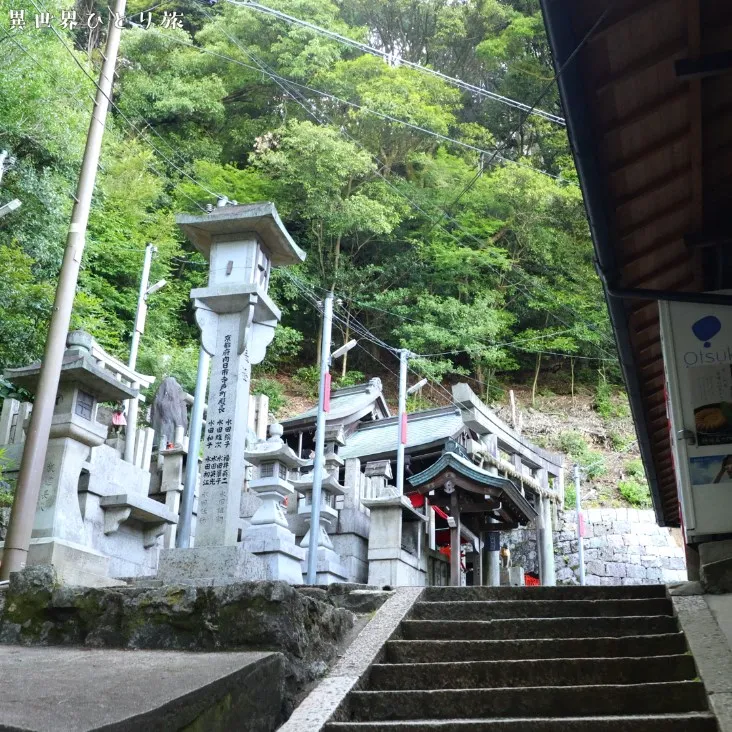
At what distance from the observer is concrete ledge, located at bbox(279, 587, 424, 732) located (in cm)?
452

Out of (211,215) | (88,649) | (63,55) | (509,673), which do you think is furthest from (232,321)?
(63,55)

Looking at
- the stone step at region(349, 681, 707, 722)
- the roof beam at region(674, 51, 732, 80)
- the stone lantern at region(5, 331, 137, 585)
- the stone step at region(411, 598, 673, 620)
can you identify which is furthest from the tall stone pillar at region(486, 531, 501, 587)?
the roof beam at region(674, 51, 732, 80)

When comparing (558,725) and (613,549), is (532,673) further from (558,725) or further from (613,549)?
(613,549)

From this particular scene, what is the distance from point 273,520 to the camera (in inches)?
420

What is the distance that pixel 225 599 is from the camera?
5.22 meters

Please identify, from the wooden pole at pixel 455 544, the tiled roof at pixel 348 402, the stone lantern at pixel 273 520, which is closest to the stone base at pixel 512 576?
the tiled roof at pixel 348 402

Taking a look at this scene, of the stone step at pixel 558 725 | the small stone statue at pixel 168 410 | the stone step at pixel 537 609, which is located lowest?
the stone step at pixel 558 725

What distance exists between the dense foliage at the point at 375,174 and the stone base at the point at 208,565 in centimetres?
2035

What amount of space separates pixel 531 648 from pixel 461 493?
1117 cm

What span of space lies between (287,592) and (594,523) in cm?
2550

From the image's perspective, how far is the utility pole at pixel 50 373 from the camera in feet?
30.8

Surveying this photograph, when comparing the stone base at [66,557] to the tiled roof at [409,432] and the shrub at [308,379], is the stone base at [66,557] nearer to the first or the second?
the tiled roof at [409,432]

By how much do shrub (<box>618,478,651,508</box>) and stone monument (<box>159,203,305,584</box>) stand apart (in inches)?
907

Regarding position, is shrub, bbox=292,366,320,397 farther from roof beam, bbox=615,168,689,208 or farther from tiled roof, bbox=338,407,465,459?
roof beam, bbox=615,168,689,208
